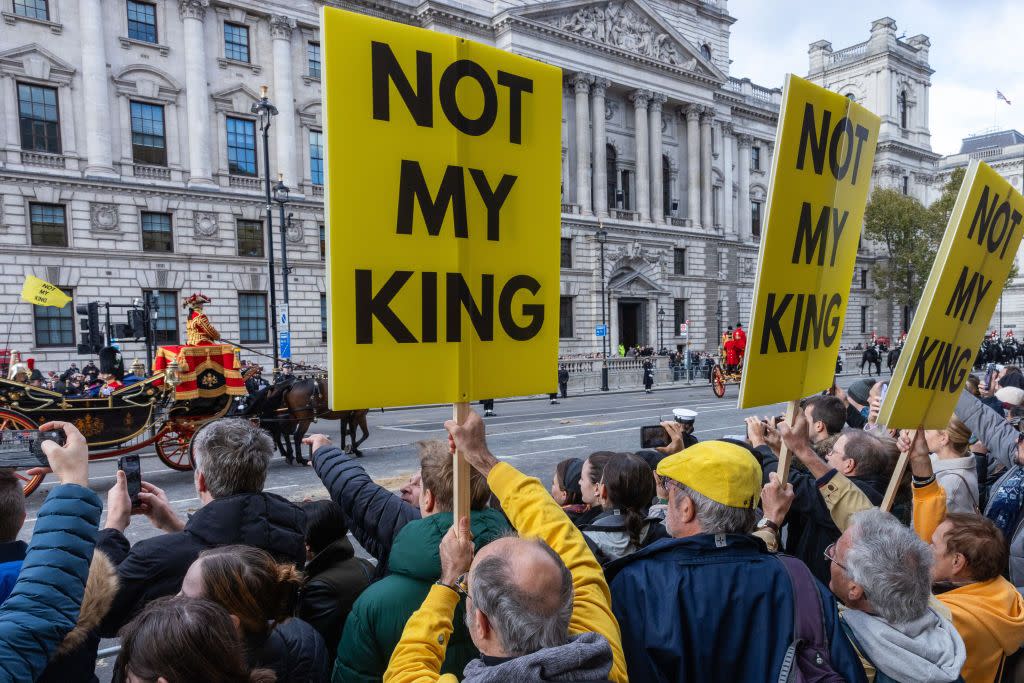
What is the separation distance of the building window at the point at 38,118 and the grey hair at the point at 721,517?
94.2 feet

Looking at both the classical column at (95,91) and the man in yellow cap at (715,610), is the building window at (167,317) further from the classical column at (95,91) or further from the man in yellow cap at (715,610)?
the man in yellow cap at (715,610)

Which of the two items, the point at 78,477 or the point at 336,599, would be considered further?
the point at 336,599

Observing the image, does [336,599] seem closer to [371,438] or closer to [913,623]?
[913,623]

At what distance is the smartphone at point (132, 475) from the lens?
252cm

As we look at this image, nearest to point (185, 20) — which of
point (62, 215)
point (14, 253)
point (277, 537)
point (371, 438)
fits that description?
point (62, 215)

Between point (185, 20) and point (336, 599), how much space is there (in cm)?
2997

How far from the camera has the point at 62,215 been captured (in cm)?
2486

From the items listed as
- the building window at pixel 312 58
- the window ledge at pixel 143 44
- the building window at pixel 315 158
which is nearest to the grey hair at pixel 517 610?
the window ledge at pixel 143 44

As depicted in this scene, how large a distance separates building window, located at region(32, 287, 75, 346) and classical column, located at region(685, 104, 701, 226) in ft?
112

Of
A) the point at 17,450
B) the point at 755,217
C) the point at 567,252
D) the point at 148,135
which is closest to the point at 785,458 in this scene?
the point at 17,450

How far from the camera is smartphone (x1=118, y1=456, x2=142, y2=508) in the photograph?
99.1 inches

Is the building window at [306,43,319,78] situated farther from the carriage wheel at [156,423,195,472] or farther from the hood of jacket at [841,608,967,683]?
the hood of jacket at [841,608,967,683]

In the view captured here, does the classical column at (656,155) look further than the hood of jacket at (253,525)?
Yes

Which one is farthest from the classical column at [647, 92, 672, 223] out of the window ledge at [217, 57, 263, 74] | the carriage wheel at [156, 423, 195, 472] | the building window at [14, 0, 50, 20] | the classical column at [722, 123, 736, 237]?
the carriage wheel at [156, 423, 195, 472]
